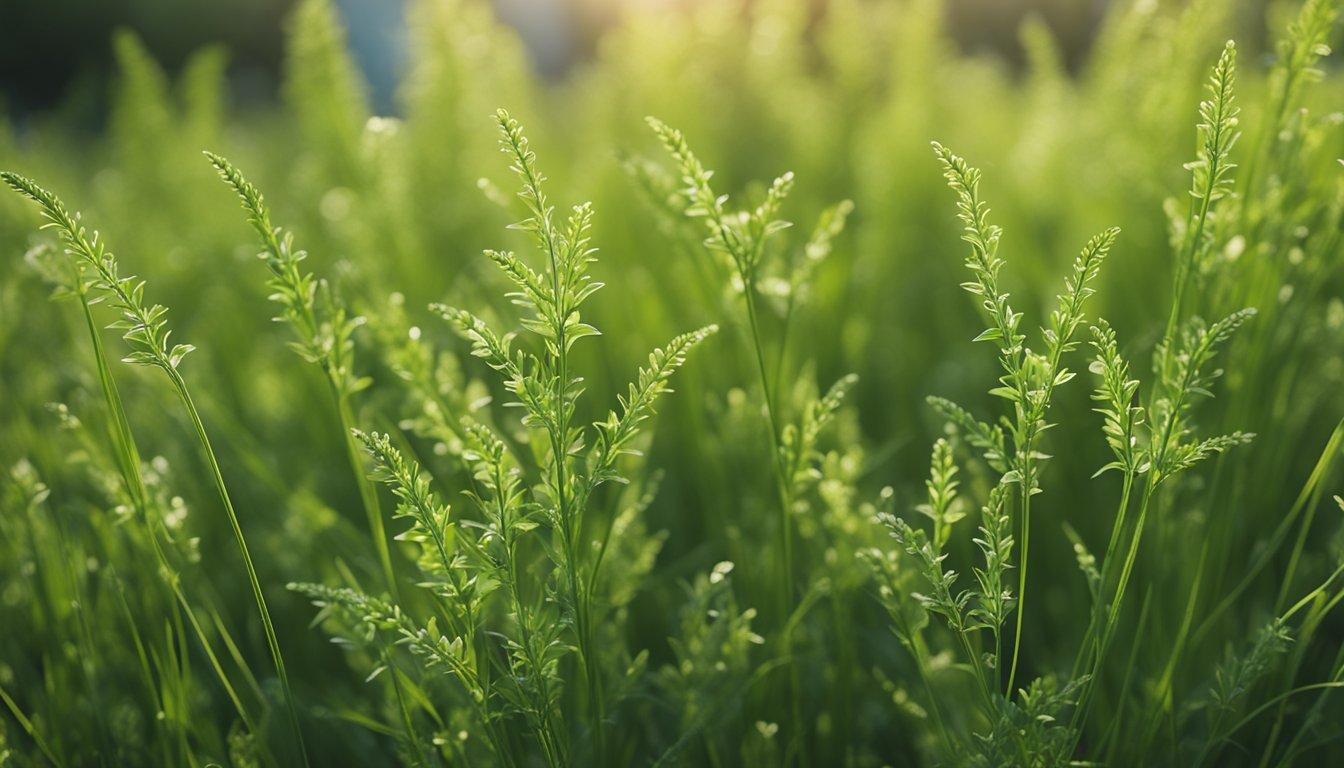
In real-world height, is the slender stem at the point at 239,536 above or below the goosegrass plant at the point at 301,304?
below

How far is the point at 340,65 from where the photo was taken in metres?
1.30

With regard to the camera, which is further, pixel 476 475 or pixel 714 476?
pixel 714 476

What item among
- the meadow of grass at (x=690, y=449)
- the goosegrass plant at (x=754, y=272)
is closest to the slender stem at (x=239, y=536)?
the meadow of grass at (x=690, y=449)

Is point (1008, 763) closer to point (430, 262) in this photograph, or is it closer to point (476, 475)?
point (476, 475)

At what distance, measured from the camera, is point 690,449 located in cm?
93

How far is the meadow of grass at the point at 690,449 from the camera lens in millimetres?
486

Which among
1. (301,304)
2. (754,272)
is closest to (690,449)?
(754,272)

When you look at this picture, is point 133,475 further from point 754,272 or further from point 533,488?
point 754,272

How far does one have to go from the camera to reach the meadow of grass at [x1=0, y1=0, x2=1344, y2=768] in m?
0.49

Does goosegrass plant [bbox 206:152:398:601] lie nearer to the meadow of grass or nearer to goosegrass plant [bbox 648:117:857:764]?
the meadow of grass

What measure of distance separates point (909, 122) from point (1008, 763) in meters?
1.26

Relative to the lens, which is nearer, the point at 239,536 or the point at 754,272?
the point at 239,536

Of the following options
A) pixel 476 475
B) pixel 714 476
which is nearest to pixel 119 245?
pixel 714 476

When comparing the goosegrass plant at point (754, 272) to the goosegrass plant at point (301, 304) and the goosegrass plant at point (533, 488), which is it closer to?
the goosegrass plant at point (533, 488)
